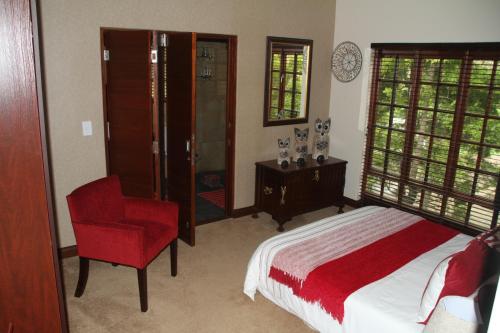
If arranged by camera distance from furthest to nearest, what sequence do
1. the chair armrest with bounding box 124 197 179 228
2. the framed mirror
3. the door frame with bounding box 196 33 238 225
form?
the framed mirror
the door frame with bounding box 196 33 238 225
the chair armrest with bounding box 124 197 179 228

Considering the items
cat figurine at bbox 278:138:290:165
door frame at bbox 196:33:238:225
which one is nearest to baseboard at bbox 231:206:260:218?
door frame at bbox 196:33:238:225

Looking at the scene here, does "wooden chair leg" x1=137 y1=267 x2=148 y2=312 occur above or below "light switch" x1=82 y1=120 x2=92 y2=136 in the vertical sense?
below

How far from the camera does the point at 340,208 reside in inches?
205

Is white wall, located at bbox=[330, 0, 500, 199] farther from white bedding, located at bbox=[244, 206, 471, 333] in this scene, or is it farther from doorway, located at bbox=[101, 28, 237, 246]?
white bedding, located at bbox=[244, 206, 471, 333]

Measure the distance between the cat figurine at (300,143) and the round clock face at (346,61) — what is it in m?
0.95

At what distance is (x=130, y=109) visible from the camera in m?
3.93

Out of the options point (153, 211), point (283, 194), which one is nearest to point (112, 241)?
point (153, 211)

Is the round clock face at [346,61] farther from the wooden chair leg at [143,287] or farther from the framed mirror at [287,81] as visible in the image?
the wooden chair leg at [143,287]

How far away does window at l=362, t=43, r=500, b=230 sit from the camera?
13.1 feet

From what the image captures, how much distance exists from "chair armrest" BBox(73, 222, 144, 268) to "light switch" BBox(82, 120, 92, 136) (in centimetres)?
107

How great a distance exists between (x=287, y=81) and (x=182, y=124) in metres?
1.73

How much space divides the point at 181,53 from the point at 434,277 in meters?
2.76

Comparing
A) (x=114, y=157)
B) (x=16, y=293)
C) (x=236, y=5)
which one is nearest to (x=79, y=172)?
(x=114, y=157)

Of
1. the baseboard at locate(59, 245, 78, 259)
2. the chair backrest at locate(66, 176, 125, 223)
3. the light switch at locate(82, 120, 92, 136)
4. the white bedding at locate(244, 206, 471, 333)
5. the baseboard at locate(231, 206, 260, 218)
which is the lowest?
the baseboard at locate(59, 245, 78, 259)
